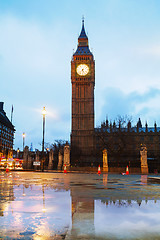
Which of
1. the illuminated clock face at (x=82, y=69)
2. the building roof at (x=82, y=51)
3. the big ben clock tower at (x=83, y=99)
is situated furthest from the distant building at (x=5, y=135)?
the building roof at (x=82, y=51)

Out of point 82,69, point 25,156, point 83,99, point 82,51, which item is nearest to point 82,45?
point 82,51

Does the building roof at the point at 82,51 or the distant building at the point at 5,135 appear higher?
the building roof at the point at 82,51

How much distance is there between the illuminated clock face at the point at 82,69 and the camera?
101238mm

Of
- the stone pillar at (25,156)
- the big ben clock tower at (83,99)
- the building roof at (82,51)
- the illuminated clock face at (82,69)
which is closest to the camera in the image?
the stone pillar at (25,156)

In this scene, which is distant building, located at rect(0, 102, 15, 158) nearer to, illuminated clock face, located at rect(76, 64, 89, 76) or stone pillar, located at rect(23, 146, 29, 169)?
illuminated clock face, located at rect(76, 64, 89, 76)

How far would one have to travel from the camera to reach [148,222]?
435 cm

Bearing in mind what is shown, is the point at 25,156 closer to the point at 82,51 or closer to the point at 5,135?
the point at 5,135

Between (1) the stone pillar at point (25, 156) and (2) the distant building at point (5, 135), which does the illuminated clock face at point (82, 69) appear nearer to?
(2) the distant building at point (5, 135)

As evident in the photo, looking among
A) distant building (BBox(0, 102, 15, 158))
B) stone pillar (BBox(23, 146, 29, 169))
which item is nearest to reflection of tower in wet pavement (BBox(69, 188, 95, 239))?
stone pillar (BBox(23, 146, 29, 169))

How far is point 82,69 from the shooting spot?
4016 inches

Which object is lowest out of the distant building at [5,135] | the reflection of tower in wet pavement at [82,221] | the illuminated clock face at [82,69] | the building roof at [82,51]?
the reflection of tower in wet pavement at [82,221]

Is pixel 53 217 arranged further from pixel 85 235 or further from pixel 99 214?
pixel 85 235

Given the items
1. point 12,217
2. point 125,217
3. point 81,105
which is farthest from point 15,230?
point 81,105

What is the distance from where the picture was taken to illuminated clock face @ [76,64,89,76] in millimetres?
101238
